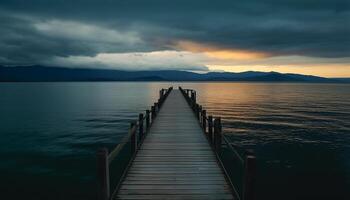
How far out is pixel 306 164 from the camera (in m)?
17.3

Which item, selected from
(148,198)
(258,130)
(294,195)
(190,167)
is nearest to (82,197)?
(190,167)

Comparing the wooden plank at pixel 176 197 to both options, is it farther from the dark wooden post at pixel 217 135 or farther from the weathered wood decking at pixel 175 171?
the dark wooden post at pixel 217 135

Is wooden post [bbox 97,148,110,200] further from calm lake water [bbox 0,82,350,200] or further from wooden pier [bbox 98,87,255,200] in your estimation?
calm lake water [bbox 0,82,350,200]

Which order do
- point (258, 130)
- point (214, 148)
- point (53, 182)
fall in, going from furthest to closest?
point (258, 130), point (53, 182), point (214, 148)

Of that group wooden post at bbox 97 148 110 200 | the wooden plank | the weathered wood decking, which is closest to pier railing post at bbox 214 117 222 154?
the weathered wood decking

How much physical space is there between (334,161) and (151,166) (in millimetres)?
13918

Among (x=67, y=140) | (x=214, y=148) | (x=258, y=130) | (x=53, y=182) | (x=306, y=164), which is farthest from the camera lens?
(x=258, y=130)

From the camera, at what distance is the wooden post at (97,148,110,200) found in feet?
21.4

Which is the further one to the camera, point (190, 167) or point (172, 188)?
point (190, 167)

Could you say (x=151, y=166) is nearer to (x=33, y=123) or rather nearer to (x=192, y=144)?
(x=192, y=144)

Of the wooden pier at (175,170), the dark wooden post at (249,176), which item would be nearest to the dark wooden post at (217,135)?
the wooden pier at (175,170)

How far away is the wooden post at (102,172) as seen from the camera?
257 inches

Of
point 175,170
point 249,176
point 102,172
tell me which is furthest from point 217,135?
point 102,172

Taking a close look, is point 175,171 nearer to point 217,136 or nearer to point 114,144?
point 217,136
